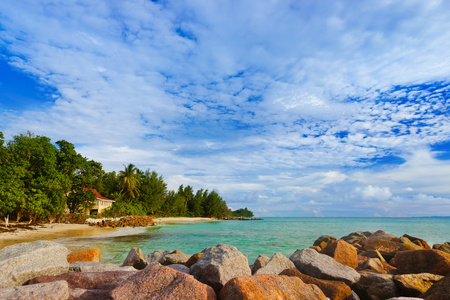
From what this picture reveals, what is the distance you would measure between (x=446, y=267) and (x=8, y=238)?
21.9 meters

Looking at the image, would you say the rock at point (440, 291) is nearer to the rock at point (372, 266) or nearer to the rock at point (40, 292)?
the rock at point (372, 266)

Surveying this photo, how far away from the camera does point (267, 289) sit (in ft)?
11.6

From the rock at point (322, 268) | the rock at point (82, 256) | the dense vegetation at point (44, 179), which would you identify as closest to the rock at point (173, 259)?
the rock at point (82, 256)

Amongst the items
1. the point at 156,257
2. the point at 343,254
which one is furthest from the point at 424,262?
the point at 156,257

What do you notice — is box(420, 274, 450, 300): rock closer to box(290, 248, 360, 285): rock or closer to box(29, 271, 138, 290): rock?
box(290, 248, 360, 285): rock

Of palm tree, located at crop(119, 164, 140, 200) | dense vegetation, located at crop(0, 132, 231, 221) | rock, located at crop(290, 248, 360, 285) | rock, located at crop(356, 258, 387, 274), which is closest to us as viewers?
rock, located at crop(290, 248, 360, 285)

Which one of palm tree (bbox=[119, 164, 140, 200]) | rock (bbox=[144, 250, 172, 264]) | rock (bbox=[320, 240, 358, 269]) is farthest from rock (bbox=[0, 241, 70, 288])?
palm tree (bbox=[119, 164, 140, 200])

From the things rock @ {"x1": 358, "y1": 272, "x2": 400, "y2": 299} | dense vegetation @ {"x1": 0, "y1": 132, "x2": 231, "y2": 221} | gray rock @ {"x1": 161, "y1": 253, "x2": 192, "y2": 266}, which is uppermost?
dense vegetation @ {"x1": 0, "y1": 132, "x2": 231, "y2": 221}

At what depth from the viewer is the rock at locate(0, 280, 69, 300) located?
3307 millimetres

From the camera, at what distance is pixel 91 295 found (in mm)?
3789

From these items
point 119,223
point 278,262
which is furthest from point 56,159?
point 278,262

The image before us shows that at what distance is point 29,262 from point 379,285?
685 cm

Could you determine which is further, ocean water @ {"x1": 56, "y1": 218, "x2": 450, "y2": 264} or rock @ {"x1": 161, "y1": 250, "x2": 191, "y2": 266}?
ocean water @ {"x1": 56, "y1": 218, "x2": 450, "y2": 264}

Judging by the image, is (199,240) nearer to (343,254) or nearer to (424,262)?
(343,254)
